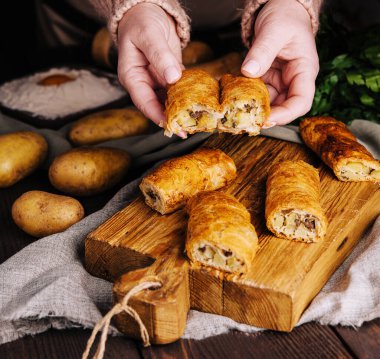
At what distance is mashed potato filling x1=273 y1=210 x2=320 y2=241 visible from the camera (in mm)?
2559

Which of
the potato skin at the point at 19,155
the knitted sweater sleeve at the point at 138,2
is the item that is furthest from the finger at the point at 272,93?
the potato skin at the point at 19,155

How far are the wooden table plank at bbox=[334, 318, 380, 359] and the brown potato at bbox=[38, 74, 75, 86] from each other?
8.69 feet

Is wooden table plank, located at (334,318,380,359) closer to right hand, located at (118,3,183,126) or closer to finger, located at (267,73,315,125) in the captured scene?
finger, located at (267,73,315,125)

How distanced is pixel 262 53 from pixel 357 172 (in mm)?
681

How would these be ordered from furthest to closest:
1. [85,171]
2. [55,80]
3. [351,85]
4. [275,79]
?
[55,80], [351,85], [275,79], [85,171]

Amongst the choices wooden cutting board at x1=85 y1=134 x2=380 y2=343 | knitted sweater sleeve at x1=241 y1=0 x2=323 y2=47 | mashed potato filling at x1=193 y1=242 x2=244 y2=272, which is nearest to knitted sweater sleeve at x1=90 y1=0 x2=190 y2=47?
knitted sweater sleeve at x1=241 y1=0 x2=323 y2=47

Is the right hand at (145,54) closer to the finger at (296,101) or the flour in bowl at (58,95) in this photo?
the finger at (296,101)

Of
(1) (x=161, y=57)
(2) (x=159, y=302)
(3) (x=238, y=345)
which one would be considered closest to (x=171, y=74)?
(1) (x=161, y=57)

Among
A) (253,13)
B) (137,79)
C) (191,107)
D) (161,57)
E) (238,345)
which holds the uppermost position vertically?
(253,13)

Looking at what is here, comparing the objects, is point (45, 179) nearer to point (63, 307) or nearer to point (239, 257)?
point (63, 307)

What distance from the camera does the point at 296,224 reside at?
258cm

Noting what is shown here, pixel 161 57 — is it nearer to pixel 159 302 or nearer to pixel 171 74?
pixel 171 74

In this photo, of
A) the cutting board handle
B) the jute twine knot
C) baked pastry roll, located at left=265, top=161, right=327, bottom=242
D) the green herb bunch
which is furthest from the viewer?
the green herb bunch

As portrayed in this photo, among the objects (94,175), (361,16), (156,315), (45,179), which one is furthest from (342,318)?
(361,16)
